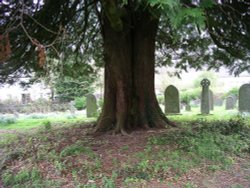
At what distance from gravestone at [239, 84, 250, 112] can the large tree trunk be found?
6902mm

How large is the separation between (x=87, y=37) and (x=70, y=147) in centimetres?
568

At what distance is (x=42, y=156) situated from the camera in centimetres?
675

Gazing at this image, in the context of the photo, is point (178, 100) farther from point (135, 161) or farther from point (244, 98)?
point (135, 161)

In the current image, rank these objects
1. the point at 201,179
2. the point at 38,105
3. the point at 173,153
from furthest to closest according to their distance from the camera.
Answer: the point at 38,105, the point at 173,153, the point at 201,179

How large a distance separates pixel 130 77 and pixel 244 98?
787 cm

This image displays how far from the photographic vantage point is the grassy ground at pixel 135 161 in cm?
573

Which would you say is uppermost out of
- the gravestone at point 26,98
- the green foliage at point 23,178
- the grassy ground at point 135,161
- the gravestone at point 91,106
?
the gravestone at point 26,98

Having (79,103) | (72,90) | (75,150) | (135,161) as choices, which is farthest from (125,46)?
(72,90)

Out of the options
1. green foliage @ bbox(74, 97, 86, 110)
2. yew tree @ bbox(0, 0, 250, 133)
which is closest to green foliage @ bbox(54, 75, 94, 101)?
green foliage @ bbox(74, 97, 86, 110)

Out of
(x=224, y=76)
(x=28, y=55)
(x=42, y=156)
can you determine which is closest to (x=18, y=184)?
(x=42, y=156)

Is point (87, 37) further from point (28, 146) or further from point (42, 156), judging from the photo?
point (42, 156)

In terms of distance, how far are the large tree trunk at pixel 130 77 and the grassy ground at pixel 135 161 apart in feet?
2.37

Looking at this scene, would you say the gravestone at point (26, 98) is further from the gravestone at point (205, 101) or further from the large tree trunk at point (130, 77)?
the large tree trunk at point (130, 77)

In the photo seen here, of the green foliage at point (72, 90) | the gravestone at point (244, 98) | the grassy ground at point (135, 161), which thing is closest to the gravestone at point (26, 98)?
the green foliage at point (72, 90)
